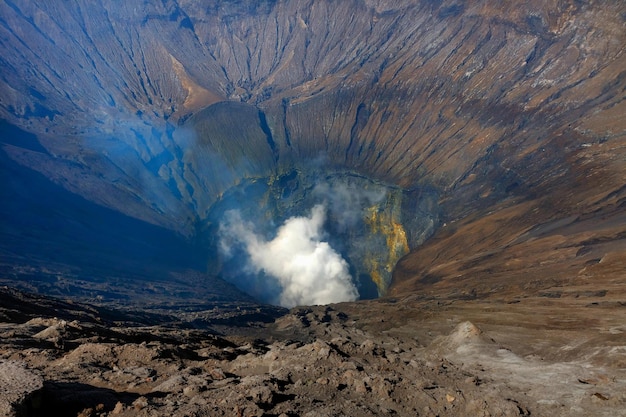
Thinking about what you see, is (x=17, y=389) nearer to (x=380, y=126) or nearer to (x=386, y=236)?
(x=386, y=236)

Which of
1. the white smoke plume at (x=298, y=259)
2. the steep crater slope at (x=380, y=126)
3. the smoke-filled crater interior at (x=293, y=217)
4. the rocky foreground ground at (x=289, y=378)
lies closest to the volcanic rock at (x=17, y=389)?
the rocky foreground ground at (x=289, y=378)

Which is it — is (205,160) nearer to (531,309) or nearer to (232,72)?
(232,72)

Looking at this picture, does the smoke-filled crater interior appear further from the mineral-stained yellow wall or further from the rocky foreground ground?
the rocky foreground ground

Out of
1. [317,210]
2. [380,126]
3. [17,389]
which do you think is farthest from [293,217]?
[17,389]

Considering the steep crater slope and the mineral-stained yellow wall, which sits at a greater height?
the steep crater slope

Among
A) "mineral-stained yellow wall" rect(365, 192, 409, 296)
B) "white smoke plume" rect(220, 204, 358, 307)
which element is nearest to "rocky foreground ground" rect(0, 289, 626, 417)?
"mineral-stained yellow wall" rect(365, 192, 409, 296)

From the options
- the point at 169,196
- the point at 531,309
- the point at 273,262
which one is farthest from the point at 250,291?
the point at 531,309
